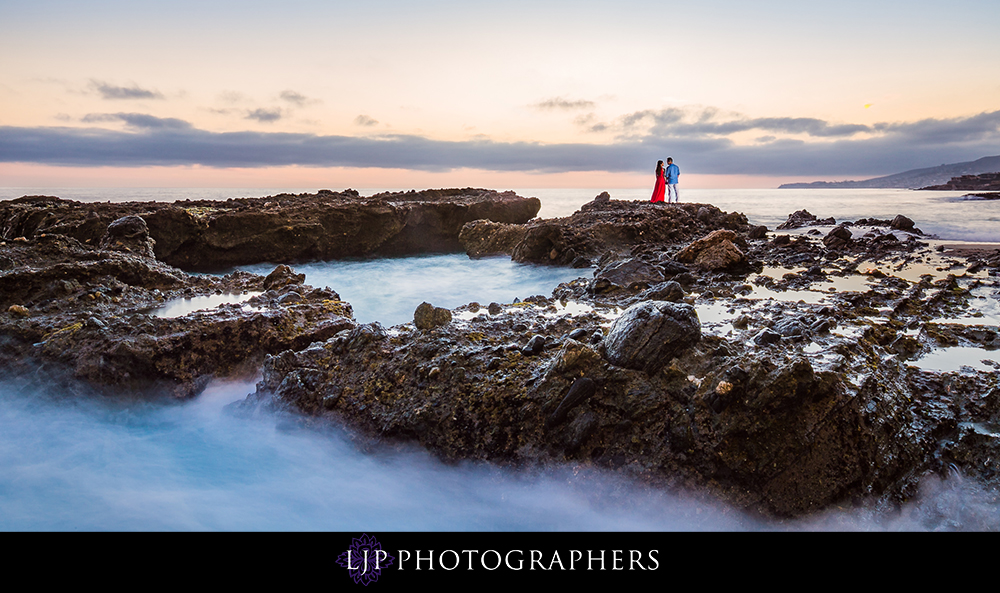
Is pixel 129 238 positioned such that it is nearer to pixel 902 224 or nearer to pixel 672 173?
pixel 672 173

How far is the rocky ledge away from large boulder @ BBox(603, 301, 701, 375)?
1154 centimetres

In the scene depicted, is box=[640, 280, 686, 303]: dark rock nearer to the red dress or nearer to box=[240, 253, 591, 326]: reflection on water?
box=[240, 253, 591, 326]: reflection on water

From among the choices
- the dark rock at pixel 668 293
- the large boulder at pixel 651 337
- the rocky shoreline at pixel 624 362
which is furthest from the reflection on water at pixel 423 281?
the large boulder at pixel 651 337

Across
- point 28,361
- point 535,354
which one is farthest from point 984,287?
point 28,361

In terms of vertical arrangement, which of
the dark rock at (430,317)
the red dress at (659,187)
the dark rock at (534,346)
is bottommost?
the dark rock at (534,346)

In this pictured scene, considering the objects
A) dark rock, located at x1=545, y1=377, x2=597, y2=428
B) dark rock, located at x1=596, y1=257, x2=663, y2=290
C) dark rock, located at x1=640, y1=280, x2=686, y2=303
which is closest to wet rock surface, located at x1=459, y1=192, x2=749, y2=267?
dark rock, located at x1=596, y1=257, x2=663, y2=290

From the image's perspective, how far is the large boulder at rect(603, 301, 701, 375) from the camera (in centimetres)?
337

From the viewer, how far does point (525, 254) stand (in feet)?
37.8

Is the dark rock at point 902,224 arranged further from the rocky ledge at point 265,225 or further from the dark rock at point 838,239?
the rocky ledge at point 265,225

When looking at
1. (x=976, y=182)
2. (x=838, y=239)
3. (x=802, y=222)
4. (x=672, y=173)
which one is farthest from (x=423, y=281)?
(x=976, y=182)

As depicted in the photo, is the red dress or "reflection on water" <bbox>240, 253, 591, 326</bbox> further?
the red dress
